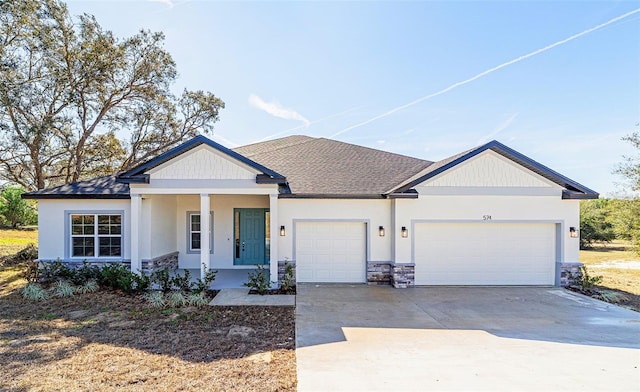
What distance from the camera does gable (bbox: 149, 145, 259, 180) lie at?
10227 mm

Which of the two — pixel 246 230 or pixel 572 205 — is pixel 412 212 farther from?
pixel 246 230

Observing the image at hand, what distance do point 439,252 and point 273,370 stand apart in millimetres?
7619

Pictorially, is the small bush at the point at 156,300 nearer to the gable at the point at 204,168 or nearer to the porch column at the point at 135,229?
the porch column at the point at 135,229

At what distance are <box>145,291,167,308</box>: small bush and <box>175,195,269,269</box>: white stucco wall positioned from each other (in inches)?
160

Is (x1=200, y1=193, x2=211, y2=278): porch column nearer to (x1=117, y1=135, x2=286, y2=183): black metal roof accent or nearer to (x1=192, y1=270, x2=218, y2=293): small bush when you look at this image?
(x1=192, y1=270, x2=218, y2=293): small bush

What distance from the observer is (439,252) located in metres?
11.0

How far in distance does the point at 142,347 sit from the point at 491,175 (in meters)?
10.6

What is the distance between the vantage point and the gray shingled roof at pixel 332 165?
1144 centimetres

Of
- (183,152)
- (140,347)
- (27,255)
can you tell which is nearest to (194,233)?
(183,152)

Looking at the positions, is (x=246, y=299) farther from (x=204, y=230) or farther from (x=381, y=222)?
(x=381, y=222)

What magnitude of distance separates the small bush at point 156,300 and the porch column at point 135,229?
1753mm

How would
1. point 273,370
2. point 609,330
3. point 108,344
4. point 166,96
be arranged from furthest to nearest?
point 166,96, point 609,330, point 108,344, point 273,370

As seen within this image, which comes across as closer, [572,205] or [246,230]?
[572,205]

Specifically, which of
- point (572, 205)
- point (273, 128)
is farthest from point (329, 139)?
point (572, 205)
